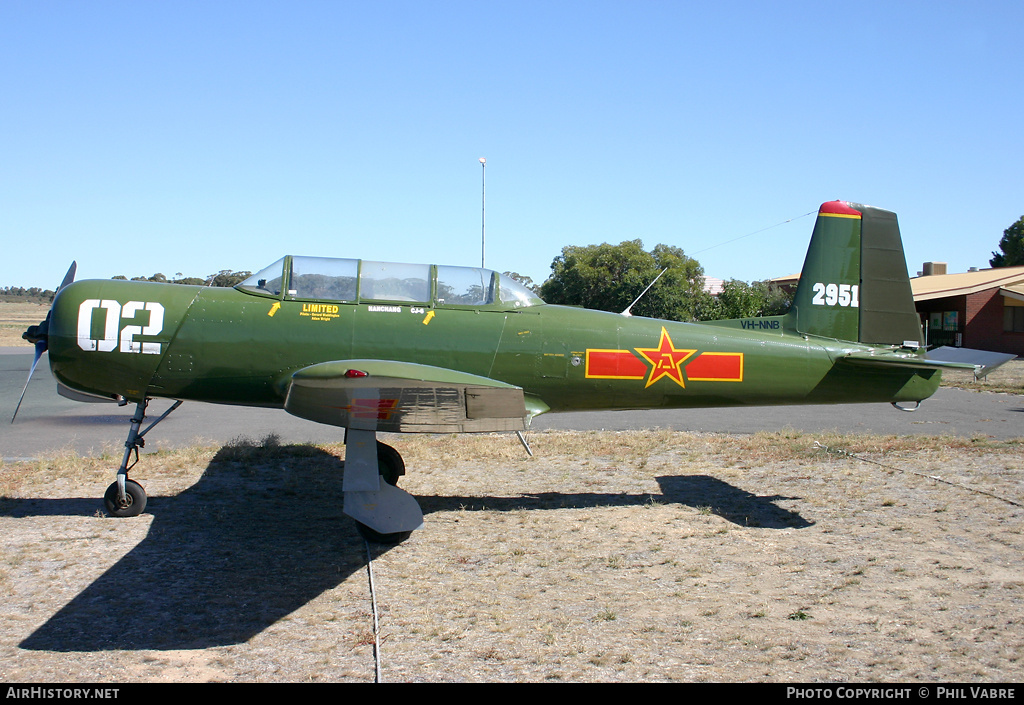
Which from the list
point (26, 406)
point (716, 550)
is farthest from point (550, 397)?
point (26, 406)

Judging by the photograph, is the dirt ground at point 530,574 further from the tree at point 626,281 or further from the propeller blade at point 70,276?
the tree at point 626,281

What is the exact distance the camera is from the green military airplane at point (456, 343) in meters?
6.46

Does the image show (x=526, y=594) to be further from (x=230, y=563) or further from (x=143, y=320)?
(x=143, y=320)

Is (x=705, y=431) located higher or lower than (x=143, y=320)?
lower

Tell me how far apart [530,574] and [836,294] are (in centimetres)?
458

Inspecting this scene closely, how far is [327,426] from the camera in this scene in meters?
13.5

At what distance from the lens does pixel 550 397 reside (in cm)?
698

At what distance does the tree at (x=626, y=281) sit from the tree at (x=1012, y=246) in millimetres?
36604

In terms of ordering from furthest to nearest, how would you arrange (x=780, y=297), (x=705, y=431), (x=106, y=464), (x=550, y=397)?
(x=780, y=297) → (x=705, y=431) → (x=106, y=464) → (x=550, y=397)

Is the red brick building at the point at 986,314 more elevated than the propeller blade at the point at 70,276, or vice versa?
the red brick building at the point at 986,314

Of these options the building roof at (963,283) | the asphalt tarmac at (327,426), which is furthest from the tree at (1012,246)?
the asphalt tarmac at (327,426)

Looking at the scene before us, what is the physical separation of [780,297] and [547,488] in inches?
1282
